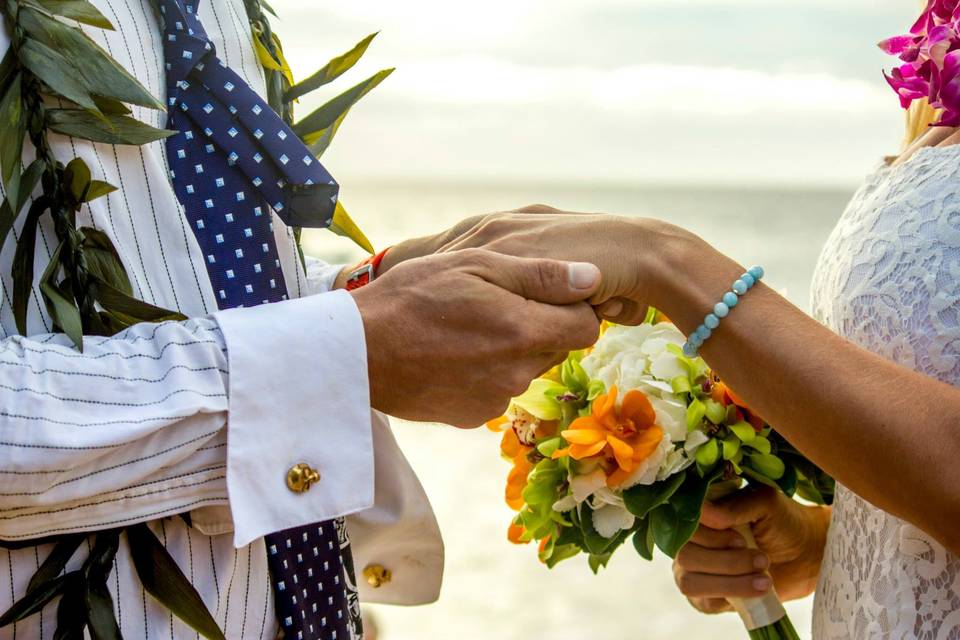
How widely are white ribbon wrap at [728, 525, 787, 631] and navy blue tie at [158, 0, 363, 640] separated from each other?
83cm

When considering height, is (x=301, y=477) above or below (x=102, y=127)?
below

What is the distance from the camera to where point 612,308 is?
5.43 ft

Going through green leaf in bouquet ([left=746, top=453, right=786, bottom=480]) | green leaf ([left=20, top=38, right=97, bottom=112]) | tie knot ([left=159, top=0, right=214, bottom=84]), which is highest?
tie knot ([left=159, top=0, right=214, bottom=84])

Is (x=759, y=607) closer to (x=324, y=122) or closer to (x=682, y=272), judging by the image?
(x=682, y=272)

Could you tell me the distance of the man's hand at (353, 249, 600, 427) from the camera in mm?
1296

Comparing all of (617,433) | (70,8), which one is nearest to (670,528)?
(617,433)

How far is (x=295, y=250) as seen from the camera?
1.50m

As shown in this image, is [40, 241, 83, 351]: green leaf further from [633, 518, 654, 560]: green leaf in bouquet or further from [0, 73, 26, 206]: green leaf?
[633, 518, 654, 560]: green leaf in bouquet

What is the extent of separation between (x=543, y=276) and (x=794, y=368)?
390 mm

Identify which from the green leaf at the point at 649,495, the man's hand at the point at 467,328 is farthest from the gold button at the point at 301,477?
the green leaf at the point at 649,495

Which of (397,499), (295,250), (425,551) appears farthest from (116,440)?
(425,551)

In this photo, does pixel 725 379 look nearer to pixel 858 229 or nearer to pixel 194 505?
pixel 858 229

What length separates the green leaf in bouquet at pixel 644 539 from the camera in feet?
5.62

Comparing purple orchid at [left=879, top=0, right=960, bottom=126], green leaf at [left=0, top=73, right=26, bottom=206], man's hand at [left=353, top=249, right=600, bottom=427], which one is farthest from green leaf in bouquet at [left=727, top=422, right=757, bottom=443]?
green leaf at [left=0, top=73, right=26, bottom=206]
